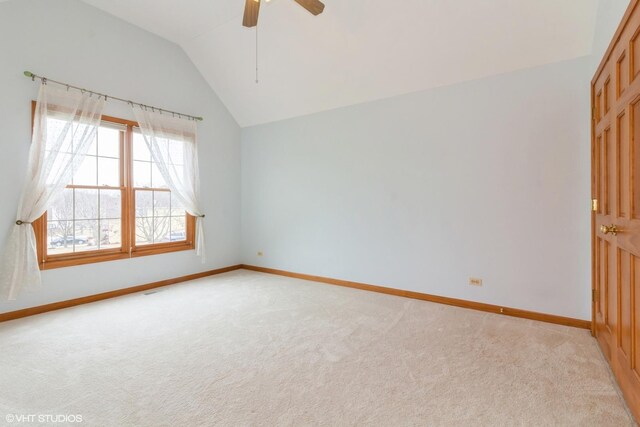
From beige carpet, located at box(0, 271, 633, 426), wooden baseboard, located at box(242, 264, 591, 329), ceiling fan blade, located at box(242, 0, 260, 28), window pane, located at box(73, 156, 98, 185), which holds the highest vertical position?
ceiling fan blade, located at box(242, 0, 260, 28)

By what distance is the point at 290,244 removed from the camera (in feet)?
16.7

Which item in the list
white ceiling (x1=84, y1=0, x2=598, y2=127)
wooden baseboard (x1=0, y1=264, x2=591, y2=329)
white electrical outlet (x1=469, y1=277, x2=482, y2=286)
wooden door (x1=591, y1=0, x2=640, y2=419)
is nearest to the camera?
wooden door (x1=591, y1=0, x2=640, y2=419)

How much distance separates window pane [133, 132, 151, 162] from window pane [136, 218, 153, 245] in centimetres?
87

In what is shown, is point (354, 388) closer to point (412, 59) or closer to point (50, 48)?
point (412, 59)

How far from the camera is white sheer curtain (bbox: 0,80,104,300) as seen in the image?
3.12 meters

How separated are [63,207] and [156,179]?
1.18 m

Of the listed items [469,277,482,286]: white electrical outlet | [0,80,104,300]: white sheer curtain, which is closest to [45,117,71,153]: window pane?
[0,80,104,300]: white sheer curtain

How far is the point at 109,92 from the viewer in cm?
389

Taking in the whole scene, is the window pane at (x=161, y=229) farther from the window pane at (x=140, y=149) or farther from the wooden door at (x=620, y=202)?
the wooden door at (x=620, y=202)

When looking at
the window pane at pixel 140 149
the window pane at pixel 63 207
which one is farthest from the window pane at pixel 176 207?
the window pane at pixel 63 207

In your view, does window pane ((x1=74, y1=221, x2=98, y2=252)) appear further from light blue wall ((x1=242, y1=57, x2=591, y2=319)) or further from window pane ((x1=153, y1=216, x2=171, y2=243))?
light blue wall ((x1=242, y1=57, x2=591, y2=319))

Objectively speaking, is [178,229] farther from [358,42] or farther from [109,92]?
[358,42]

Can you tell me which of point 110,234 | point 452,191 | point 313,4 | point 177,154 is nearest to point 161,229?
point 110,234

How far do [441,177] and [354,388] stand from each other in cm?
261
